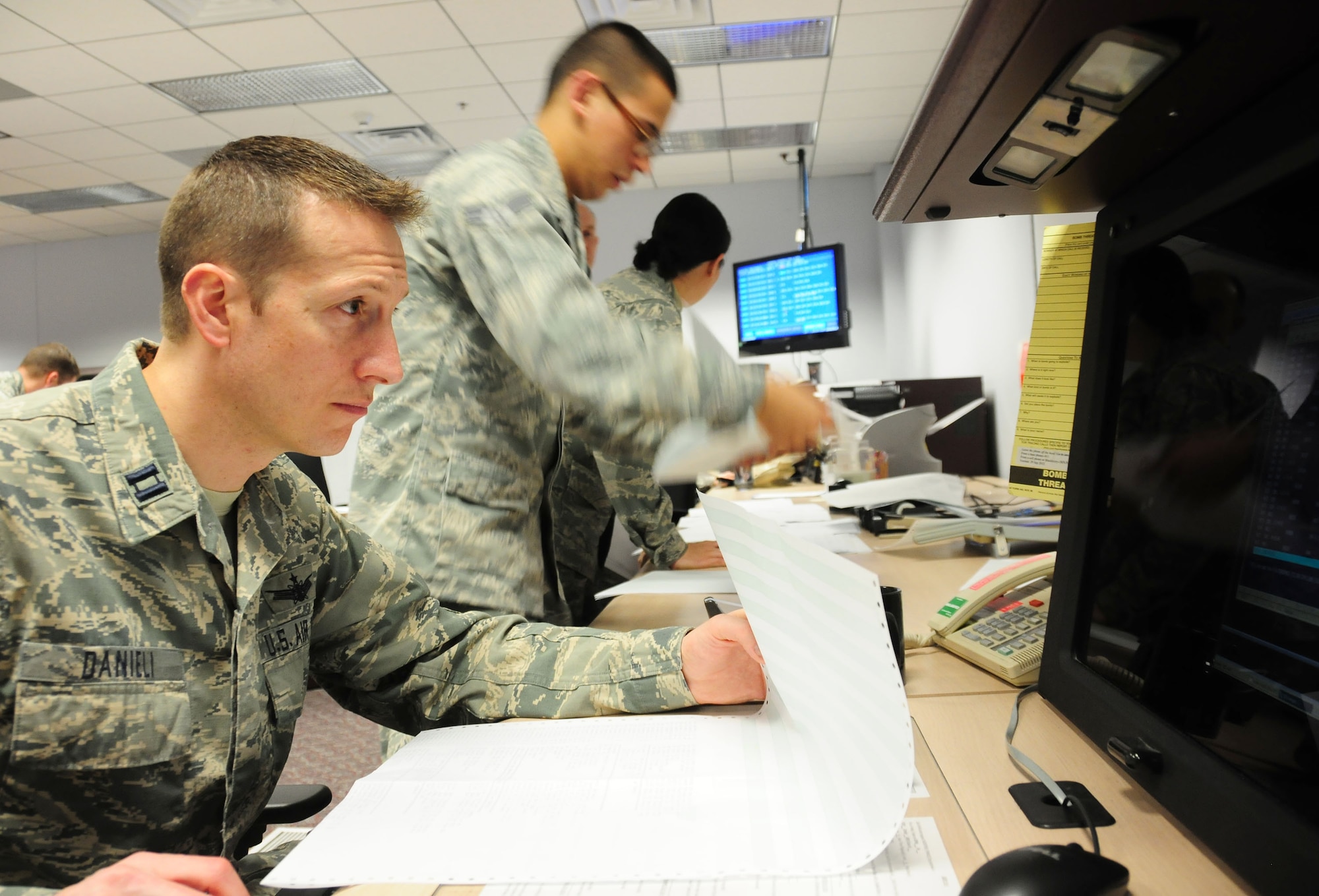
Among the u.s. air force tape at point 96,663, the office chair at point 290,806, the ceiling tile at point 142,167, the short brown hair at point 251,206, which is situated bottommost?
the office chair at point 290,806

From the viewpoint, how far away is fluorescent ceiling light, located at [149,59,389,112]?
3.65 metres

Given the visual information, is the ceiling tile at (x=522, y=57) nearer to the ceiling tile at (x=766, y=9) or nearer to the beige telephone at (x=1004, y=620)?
the ceiling tile at (x=766, y=9)

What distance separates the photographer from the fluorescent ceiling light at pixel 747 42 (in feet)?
11.4

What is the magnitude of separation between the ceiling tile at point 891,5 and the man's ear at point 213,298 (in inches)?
132

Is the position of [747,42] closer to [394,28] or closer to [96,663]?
[394,28]

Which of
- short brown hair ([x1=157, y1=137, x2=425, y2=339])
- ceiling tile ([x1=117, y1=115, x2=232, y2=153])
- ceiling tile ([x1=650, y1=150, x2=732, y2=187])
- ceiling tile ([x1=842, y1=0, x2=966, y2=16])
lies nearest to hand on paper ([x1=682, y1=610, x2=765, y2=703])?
short brown hair ([x1=157, y1=137, x2=425, y2=339])

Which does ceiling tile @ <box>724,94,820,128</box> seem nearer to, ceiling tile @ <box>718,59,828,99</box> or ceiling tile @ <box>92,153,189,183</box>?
ceiling tile @ <box>718,59,828,99</box>

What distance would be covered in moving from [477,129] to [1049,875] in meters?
4.72

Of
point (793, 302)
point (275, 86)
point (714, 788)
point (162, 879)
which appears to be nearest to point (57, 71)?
point (275, 86)

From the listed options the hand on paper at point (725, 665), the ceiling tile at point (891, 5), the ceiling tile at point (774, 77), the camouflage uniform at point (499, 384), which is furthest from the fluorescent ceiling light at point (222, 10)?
the hand on paper at point (725, 665)

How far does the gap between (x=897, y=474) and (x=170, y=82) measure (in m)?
3.93

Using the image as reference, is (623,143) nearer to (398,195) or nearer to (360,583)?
(398,195)

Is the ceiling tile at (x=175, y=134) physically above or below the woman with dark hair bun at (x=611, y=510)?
above

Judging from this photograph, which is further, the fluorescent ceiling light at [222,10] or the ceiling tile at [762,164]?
the ceiling tile at [762,164]
